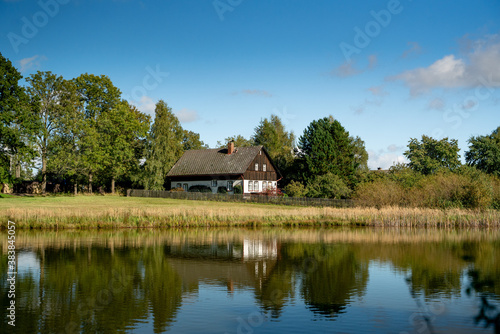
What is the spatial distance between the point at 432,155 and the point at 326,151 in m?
22.9

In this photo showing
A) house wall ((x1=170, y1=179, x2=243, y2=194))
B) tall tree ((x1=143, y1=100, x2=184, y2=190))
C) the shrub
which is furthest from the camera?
house wall ((x1=170, y1=179, x2=243, y2=194))

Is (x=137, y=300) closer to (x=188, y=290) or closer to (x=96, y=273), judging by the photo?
(x=188, y=290)

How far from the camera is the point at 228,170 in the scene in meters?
67.6

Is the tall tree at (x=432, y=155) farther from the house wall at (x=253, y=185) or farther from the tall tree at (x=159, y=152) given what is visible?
the tall tree at (x=159, y=152)

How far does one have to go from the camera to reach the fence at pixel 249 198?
52688mm

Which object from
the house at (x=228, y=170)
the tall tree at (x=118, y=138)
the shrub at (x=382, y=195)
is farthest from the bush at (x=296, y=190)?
the tall tree at (x=118, y=138)

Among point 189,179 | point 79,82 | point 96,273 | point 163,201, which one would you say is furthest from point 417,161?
point 96,273

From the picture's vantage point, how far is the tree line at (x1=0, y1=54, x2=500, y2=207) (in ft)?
171

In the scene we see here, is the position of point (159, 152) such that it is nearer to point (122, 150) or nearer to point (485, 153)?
point (122, 150)

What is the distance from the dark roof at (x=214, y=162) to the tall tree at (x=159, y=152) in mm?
2204

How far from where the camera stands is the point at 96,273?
19.0 metres

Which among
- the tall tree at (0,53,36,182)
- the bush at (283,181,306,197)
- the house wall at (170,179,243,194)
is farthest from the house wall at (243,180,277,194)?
the tall tree at (0,53,36,182)

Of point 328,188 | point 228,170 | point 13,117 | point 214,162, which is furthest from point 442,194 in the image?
point 13,117

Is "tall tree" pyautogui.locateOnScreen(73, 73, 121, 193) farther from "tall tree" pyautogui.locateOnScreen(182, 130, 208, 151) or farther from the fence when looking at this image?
"tall tree" pyautogui.locateOnScreen(182, 130, 208, 151)
